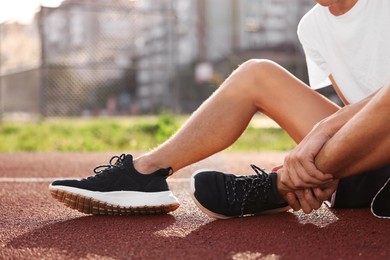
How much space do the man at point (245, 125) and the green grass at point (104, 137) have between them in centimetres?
354

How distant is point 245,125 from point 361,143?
0.60 meters

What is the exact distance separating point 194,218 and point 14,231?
548mm

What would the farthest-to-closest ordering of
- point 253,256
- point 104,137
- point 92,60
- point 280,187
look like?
point 92,60 < point 104,137 < point 280,187 < point 253,256

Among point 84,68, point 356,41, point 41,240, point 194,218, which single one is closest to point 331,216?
point 194,218

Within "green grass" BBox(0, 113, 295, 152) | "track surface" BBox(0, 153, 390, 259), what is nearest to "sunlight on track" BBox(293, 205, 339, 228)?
"track surface" BBox(0, 153, 390, 259)

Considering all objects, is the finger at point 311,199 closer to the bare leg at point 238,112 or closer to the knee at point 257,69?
the bare leg at point 238,112

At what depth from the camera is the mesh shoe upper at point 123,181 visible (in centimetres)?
200

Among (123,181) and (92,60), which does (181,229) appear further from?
(92,60)

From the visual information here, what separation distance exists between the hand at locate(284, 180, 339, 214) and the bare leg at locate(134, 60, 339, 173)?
314 millimetres

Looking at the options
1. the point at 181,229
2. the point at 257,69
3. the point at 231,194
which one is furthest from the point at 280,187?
the point at 257,69

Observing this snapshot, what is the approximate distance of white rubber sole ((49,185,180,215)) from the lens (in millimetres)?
1976

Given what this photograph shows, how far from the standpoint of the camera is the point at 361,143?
1.58 metres

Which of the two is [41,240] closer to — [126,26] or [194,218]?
[194,218]

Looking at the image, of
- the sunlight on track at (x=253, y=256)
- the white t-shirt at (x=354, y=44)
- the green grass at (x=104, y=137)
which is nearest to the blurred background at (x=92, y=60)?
the green grass at (x=104, y=137)
